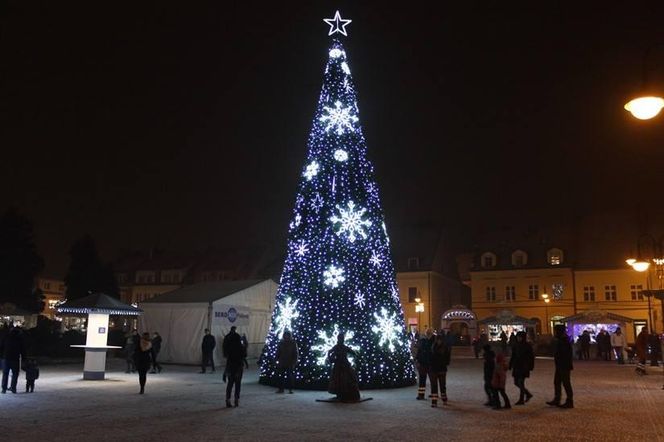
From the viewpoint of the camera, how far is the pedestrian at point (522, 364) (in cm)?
1482

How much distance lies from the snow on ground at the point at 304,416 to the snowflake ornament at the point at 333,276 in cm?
291

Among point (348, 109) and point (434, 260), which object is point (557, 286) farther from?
point (348, 109)

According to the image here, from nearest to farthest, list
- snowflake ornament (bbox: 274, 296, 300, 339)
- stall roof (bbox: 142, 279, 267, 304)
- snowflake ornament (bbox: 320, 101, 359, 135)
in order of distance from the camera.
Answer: snowflake ornament (bbox: 274, 296, 300, 339), snowflake ornament (bbox: 320, 101, 359, 135), stall roof (bbox: 142, 279, 267, 304)

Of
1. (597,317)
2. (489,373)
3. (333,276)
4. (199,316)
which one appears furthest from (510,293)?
(489,373)

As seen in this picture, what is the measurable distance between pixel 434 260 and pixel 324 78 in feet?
138

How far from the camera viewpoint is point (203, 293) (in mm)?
29844

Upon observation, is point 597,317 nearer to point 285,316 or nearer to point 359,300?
point 359,300

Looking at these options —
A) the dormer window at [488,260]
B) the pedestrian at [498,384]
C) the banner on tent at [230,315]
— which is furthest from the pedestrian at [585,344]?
the dormer window at [488,260]

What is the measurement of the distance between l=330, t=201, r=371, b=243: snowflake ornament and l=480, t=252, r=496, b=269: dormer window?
1765 inches

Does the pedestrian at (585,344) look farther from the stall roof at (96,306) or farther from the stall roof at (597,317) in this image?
the stall roof at (96,306)

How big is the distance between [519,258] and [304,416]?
1989 inches

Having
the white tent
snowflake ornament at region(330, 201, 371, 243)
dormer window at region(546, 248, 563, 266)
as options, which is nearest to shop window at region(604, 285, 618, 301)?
dormer window at region(546, 248, 563, 266)

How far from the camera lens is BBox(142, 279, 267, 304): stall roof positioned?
93.8 ft

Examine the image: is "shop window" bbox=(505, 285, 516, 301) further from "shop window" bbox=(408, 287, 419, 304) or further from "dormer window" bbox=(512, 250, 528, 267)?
"shop window" bbox=(408, 287, 419, 304)
